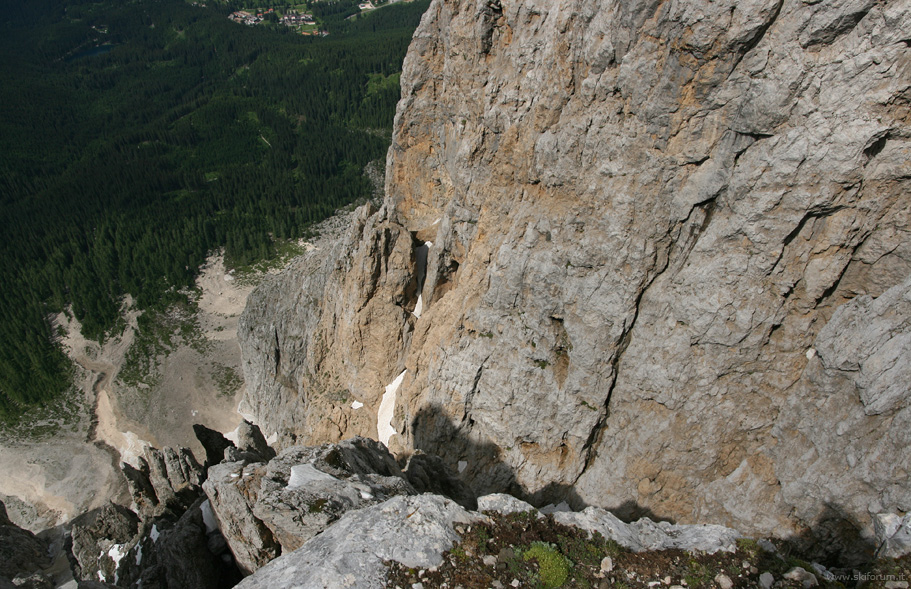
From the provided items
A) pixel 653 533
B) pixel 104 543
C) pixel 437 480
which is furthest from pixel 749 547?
pixel 104 543

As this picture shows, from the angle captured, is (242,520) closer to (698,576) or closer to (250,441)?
(250,441)

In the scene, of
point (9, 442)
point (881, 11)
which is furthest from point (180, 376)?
point (881, 11)

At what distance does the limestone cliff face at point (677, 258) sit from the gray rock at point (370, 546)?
1076 centimetres

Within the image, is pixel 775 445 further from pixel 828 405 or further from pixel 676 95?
pixel 676 95

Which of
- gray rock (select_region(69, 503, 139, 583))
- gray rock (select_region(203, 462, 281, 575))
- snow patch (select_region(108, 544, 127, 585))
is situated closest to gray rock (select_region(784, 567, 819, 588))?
gray rock (select_region(203, 462, 281, 575))

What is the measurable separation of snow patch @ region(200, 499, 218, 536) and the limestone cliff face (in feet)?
→ 37.3

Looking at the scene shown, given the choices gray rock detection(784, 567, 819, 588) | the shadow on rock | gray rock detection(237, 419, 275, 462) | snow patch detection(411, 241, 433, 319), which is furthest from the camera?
snow patch detection(411, 241, 433, 319)

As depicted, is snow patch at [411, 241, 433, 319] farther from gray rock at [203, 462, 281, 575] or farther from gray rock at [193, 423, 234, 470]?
gray rock at [203, 462, 281, 575]

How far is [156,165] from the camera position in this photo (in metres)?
123

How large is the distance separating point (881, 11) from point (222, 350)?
6524cm

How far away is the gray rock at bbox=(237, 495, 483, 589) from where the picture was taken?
12.3 m

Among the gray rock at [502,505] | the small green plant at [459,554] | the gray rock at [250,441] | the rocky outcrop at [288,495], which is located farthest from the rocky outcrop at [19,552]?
the gray rock at [502,505]

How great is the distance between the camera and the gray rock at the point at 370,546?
40.3ft

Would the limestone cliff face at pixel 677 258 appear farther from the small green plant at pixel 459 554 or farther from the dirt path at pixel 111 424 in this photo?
the dirt path at pixel 111 424
